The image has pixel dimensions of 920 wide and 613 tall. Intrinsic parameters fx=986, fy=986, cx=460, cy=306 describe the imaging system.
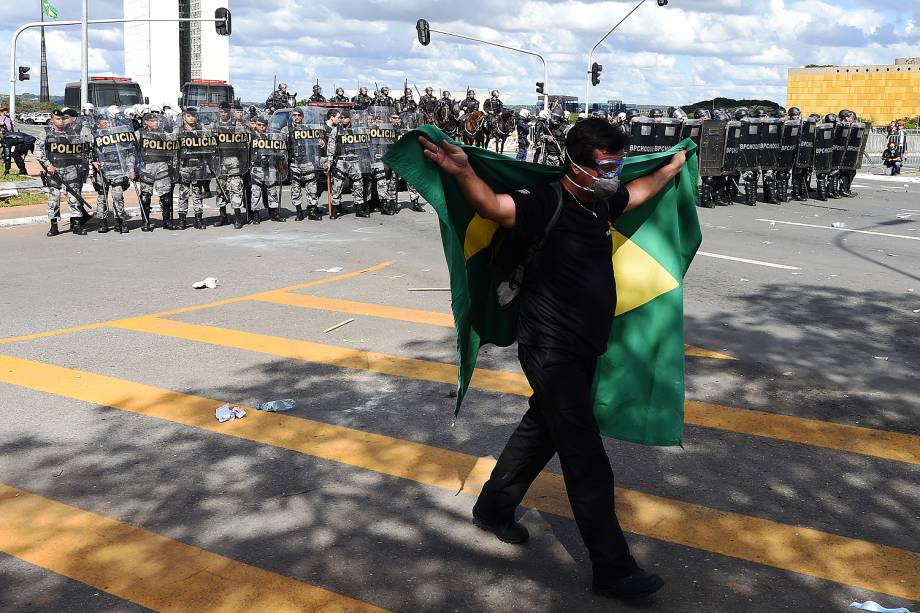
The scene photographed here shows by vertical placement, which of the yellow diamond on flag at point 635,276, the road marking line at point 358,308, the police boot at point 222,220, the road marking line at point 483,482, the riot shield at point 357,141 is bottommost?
the road marking line at point 483,482

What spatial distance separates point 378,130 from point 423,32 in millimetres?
22541

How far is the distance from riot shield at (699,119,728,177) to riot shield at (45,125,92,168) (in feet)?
36.9

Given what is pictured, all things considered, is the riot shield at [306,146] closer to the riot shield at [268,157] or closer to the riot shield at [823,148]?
the riot shield at [268,157]

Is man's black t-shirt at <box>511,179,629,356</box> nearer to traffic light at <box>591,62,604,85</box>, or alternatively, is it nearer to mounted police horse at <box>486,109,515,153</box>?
mounted police horse at <box>486,109,515,153</box>

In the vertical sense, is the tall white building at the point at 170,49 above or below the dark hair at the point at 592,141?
above

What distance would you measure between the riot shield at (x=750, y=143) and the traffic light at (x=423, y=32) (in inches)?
841

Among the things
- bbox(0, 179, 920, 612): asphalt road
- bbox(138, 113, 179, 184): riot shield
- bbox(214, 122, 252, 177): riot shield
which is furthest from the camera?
bbox(214, 122, 252, 177): riot shield

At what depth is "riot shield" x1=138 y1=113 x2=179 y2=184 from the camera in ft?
49.6

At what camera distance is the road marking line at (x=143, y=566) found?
3.90 meters

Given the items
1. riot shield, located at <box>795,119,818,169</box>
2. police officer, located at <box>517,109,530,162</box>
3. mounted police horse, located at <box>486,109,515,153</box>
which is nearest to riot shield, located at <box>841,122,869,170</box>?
riot shield, located at <box>795,119,818,169</box>

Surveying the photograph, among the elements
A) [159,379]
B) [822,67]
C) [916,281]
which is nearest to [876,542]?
[159,379]

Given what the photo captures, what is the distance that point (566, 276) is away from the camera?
3.93 meters

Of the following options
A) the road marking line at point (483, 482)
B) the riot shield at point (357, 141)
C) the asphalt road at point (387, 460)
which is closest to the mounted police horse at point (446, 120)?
Result: the riot shield at point (357, 141)

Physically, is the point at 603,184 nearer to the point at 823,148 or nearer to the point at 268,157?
the point at 268,157
